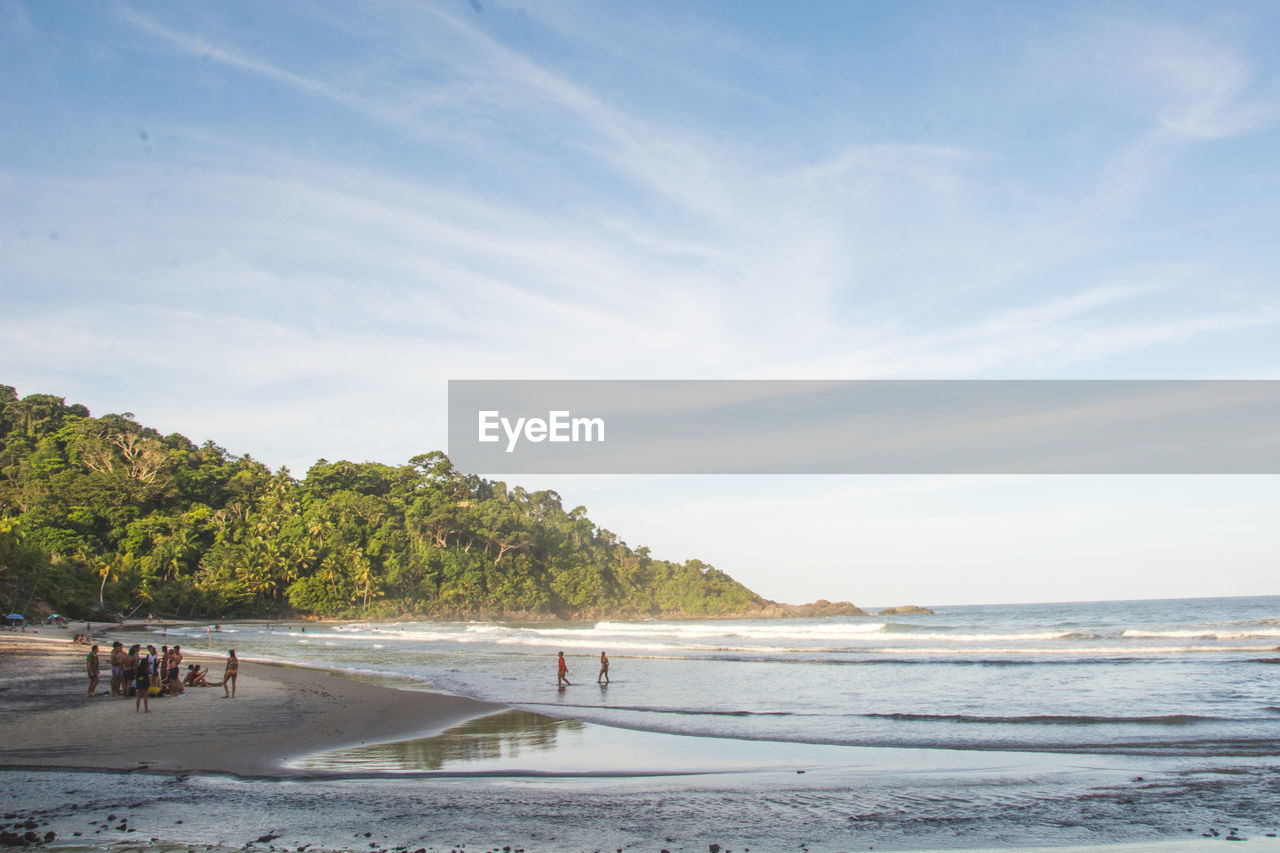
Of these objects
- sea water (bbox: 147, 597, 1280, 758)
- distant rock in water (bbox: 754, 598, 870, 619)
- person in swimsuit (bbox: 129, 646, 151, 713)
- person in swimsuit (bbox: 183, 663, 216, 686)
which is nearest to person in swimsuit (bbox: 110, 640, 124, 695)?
person in swimsuit (bbox: 129, 646, 151, 713)

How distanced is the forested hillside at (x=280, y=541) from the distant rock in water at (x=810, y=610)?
431 cm

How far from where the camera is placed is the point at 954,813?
32.7 feet

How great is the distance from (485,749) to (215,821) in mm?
6384

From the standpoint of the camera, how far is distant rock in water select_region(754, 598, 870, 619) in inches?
5037

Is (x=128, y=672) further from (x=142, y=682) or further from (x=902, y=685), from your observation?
(x=902, y=685)

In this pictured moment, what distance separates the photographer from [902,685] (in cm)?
2550

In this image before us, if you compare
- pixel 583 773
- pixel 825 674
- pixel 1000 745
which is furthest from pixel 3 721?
pixel 825 674

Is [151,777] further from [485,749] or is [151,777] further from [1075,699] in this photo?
[1075,699]

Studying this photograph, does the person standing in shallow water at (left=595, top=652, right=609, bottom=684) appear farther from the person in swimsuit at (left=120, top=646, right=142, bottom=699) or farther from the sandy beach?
the person in swimsuit at (left=120, top=646, right=142, bottom=699)

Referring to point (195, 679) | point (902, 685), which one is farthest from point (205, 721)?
point (902, 685)

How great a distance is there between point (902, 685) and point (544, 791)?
17835mm

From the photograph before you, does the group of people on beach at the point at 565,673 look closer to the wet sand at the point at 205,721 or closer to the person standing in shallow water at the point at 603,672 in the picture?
the person standing in shallow water at the point at 603,672

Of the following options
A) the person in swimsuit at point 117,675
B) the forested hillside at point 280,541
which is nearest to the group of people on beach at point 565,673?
the person in swimsuit at point 117,675

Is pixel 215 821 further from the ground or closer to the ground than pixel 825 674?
further from the ground
